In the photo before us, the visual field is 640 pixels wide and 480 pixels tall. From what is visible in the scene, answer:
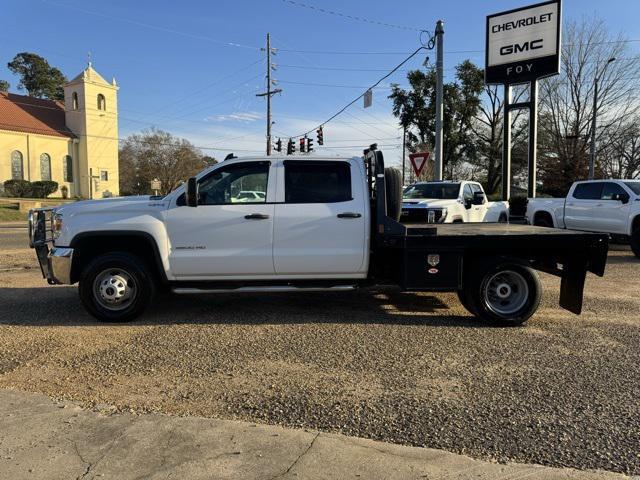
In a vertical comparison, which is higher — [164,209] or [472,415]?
[164,209]

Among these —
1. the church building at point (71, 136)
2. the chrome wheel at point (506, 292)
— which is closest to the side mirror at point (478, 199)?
the chrome wheel at point (506, 292)

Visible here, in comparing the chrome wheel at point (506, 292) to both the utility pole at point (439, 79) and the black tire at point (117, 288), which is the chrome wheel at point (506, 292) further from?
the utility pole at point (439, 79)

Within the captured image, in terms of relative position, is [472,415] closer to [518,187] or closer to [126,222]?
[126,222]

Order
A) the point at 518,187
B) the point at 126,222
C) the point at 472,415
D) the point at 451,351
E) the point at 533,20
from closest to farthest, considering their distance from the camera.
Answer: the point at 472,415
the point at 451,351
the point at 126,222
the point at 533,20
the point at 518,187

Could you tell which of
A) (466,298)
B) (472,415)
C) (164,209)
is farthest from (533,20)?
(472,415)

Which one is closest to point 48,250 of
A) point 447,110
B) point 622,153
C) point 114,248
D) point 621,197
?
point 114,248

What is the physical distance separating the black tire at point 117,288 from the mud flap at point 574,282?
5.07m

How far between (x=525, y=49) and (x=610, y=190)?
781cm

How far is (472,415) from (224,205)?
3.78m

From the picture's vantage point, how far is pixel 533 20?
752 inches

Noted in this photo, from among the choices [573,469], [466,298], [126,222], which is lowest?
[573,469]

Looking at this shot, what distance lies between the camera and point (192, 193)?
6.28m

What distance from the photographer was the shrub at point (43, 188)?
2050 inches

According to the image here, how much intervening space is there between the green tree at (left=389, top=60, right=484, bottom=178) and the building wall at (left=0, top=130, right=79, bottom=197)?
36.9m
